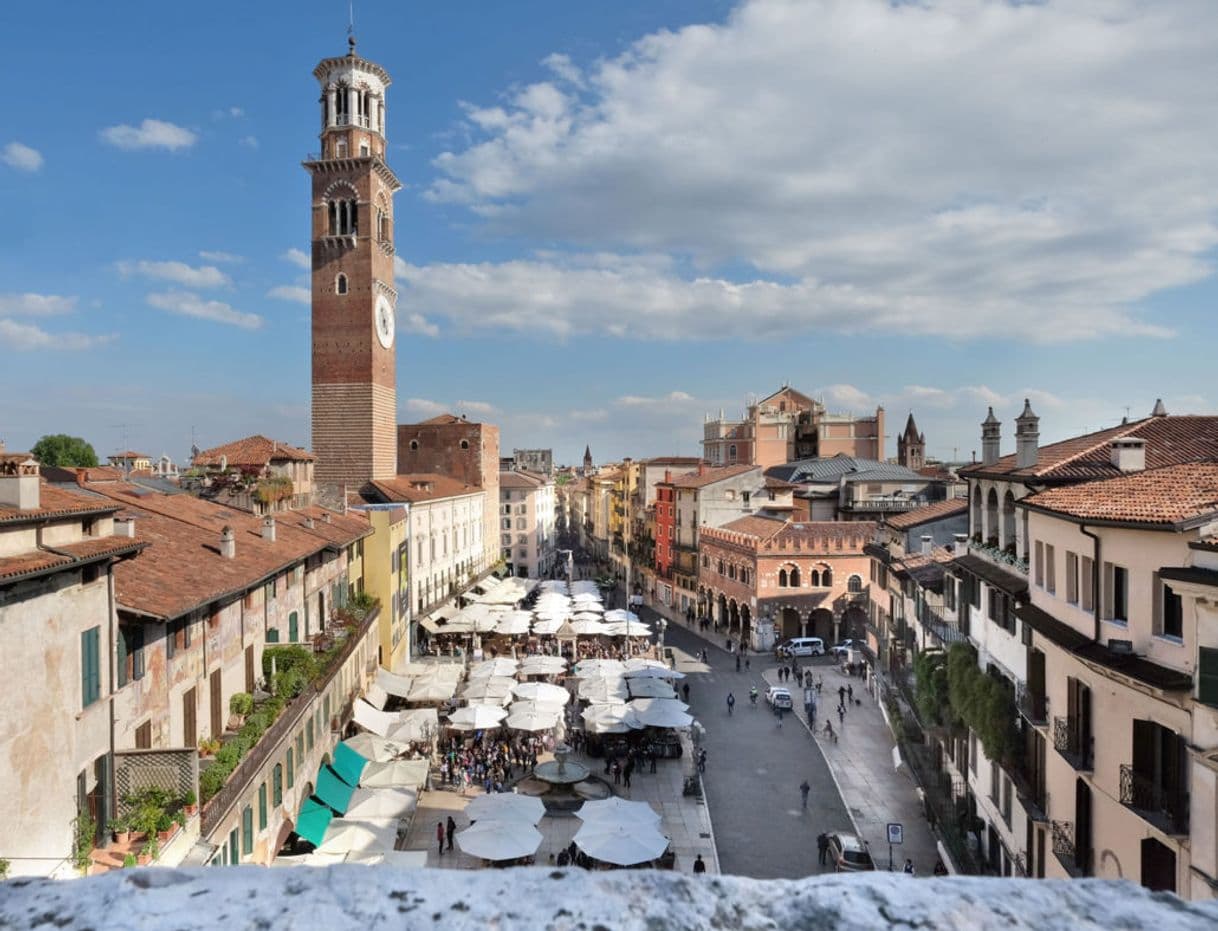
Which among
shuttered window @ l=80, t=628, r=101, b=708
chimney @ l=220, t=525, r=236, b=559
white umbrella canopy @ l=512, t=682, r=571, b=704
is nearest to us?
shuttered window @ l=80, t=628, r=101, b=708

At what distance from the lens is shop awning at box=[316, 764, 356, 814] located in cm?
2478

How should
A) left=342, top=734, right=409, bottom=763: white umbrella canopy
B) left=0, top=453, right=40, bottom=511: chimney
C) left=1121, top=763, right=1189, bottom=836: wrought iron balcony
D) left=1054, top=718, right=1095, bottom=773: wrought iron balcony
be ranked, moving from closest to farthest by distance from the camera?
left=1121, top=763, right=1189, bottom=836: wrought iron balcony < left=0, top=453, right=40, bottom=511: chimney < left=1054, top=718, right=1095, bottom=773: wrought iron balcony < left=342, top=734, right=409, bottom=763: white umbrella canopy

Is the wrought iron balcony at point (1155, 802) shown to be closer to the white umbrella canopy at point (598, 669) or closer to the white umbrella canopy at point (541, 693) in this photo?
the white umbrella canopy at point (541, 693)

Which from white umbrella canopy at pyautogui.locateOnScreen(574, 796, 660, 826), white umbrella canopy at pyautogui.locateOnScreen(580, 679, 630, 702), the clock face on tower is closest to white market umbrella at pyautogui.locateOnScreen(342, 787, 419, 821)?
white umbrella canopy at pyautogui.locateOnScreen(574, 796, 660, 826)

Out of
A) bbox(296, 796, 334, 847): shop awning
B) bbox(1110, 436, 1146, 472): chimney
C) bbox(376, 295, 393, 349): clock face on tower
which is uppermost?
bbox(376, 295, 393, 349): clock face on tower

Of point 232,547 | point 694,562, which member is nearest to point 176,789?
point 232,547

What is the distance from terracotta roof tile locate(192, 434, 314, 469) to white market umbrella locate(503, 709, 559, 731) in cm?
1518

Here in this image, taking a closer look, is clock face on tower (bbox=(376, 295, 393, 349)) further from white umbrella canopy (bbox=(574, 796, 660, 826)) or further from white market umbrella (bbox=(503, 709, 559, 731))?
white umbrella canopy (bbox=(574, 796, 660, 826))

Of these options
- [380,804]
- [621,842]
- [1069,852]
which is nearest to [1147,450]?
[1069,852]

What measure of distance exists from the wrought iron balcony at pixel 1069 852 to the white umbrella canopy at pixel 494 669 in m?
27.6

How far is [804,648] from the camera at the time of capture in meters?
52.9

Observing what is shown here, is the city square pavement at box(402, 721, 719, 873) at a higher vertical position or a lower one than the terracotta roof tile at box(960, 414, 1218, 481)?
lower

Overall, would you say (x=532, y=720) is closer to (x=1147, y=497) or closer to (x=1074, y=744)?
(x=1074, y=744)

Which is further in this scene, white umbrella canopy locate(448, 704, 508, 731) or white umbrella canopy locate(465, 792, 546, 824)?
white umbrella canopy locate(448, 704, 508, 731)
